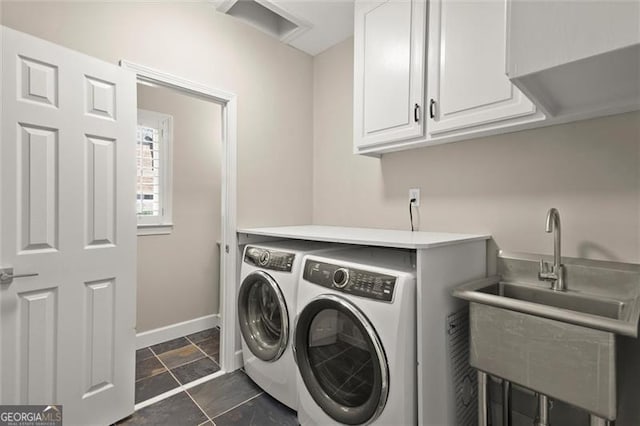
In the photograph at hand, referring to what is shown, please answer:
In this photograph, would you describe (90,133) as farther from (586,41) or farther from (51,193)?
(586,41)

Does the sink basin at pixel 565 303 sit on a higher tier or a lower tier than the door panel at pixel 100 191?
lower

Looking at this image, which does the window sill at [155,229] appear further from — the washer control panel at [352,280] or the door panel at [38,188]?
the washer control panel at [352,280]

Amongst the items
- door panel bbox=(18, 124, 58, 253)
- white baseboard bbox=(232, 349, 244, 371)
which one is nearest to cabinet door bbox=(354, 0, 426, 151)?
door panel bbox=(18, 124, 58, 253)

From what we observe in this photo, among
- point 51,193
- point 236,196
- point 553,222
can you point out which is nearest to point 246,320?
point 236,196

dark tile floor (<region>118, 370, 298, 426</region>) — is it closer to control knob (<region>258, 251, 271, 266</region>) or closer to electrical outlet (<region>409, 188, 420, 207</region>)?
control knob (<region>258, 251, 271, 266</region>)

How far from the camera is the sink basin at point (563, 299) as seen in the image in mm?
1213

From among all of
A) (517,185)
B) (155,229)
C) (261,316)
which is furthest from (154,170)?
(517,185)

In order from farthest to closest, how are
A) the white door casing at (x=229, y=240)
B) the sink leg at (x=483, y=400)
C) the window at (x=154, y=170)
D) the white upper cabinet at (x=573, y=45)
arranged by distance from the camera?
the window at (x=154, y=170)
the white door casing at (x=229, y=240)
the sink leg at (x=483, y=400)
the white upper cabinet at (x=573, y=45)

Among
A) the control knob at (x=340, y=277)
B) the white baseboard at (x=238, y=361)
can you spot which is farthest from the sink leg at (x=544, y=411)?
the white baseboard at (x=238, y=361)

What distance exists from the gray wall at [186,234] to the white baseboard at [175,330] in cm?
4

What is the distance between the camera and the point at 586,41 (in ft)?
2.28

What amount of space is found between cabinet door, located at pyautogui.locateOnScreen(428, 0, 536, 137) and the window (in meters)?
2.32

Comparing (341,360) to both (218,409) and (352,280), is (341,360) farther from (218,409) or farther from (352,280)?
(218,409)

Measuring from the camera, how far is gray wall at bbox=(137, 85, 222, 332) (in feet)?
8.57
